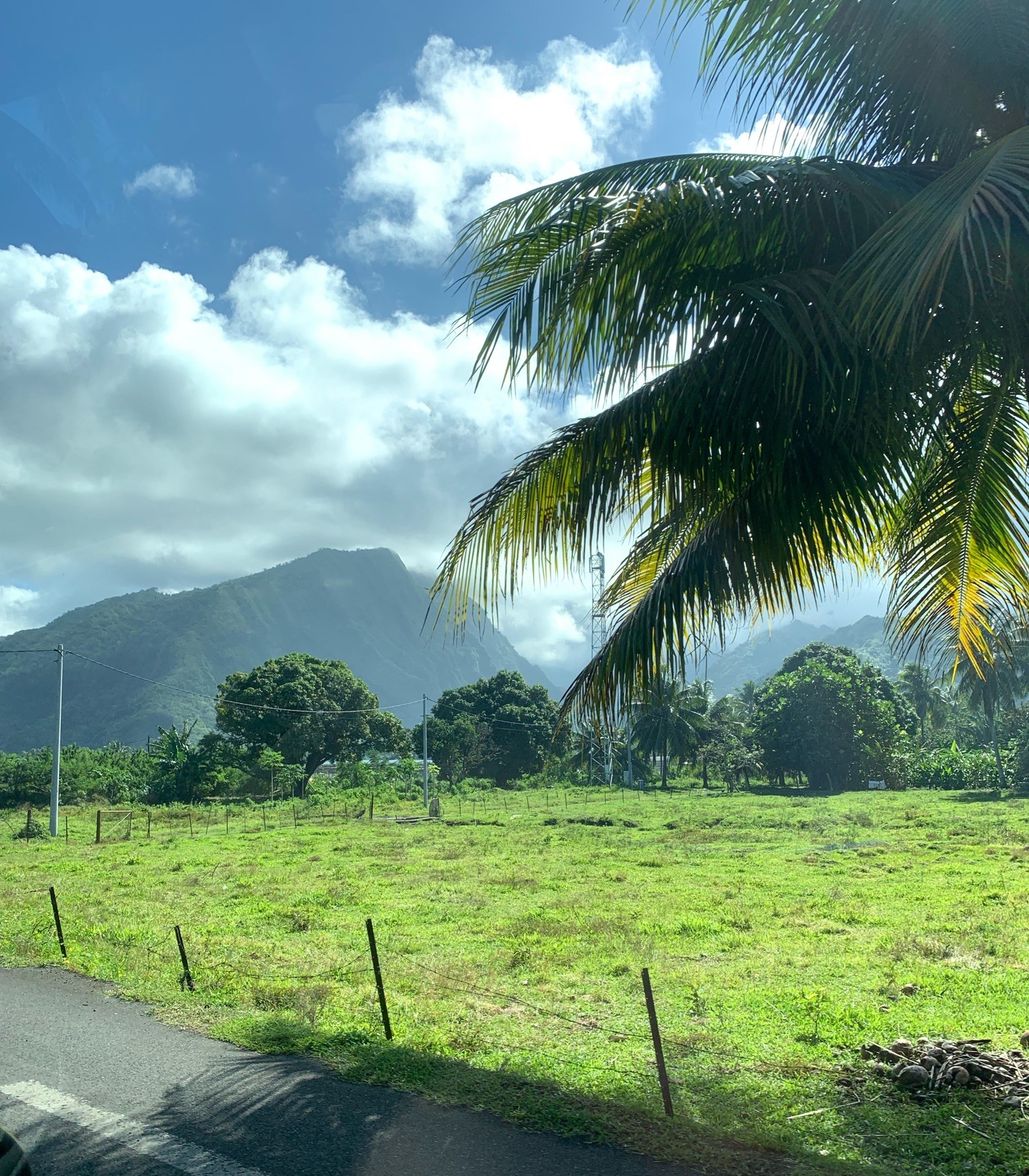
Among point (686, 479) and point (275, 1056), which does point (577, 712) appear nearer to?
point (686, 479)

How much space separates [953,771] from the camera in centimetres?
5097

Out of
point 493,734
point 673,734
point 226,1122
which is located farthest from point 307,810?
point 226,1122

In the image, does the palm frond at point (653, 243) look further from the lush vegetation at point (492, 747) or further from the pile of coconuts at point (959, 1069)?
the lush vegetation at point (492, 747)

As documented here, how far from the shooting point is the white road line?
4613mm

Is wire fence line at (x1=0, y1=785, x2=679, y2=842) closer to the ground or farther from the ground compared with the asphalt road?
closer to the ground

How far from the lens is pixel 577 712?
5.48m

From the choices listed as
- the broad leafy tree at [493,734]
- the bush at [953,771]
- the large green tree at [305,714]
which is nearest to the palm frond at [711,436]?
the large green tree at [305,714]

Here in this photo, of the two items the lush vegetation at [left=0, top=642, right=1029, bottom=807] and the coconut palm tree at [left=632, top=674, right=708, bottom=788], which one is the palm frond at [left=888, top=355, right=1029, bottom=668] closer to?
the lush vegetation at [left=0, top=642, right=1029, bottom=807]

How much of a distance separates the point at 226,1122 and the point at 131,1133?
0.52 meters

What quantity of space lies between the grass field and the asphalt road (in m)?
0.30

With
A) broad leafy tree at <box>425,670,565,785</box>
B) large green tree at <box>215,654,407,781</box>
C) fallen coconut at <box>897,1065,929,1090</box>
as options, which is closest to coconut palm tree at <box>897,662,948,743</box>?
broad leafy tree at <box>425,670,565,785</box>

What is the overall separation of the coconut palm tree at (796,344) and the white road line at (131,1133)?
3150 mm

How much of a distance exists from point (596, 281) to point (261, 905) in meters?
13.3

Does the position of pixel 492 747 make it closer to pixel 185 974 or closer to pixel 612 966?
pixel 612 966
